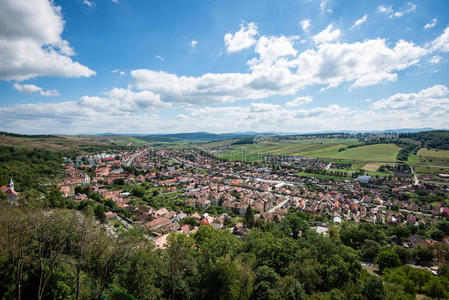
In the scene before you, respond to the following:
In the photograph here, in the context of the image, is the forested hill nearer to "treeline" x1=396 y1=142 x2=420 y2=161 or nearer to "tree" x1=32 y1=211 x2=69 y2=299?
"treeline" x1=396 y1=142 x2=420 y2=161

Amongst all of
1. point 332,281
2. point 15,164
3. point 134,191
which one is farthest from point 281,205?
point 15,164

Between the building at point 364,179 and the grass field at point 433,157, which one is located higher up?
the grass field at point 433,157

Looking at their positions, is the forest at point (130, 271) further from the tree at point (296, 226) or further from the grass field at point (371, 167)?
the grass field at point (371, 167)

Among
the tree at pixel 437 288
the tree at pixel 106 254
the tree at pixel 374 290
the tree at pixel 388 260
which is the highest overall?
the tree at pixel 106 254

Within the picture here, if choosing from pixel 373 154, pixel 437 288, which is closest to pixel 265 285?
pixel 437 288

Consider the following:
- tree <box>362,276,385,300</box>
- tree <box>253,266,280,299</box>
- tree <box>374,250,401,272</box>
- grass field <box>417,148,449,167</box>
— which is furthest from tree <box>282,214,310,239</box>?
grass field <box>417,148,449,167</box>

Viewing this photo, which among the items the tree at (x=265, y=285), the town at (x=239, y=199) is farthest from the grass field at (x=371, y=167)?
the tree at (x=265, y=285)

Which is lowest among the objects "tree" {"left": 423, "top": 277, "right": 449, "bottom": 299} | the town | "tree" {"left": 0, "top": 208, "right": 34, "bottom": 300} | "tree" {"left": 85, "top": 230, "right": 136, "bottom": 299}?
the town
